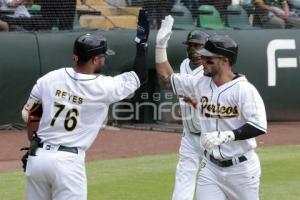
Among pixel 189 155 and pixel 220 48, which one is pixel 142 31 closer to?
pixel 220 48

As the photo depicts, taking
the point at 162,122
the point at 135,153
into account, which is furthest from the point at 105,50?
the point at 162,122

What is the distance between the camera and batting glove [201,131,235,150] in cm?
551

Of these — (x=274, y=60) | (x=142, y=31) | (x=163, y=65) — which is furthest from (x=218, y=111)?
(x=274, y=60)

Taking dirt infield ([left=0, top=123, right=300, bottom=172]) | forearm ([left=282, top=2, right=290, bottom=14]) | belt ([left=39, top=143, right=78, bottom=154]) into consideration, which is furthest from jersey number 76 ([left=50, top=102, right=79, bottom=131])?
forearm ([left=282, top=2, right=290, bottom=14])

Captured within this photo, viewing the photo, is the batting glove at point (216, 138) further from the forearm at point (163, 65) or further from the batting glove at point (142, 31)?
the forearm at point (163, 65)

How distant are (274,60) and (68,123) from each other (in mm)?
9994

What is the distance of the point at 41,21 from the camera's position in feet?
46.1

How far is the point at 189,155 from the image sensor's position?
7262 millimetres

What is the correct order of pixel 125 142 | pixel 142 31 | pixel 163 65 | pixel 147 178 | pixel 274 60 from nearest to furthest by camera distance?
1. pixel 142 31
2. pixel 163 65
3. pixel 147 178
4. pixel 125 142
5. pixel 274 60

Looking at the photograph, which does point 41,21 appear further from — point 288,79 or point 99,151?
point 288,79

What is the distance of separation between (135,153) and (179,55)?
2976 mm

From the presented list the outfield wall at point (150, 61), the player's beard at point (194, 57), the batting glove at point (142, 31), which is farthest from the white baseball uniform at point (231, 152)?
the outfield wall at point (150, 61)

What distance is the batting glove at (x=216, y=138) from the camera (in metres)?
5.51

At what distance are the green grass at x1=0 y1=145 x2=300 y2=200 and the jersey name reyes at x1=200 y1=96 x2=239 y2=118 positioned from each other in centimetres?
297
